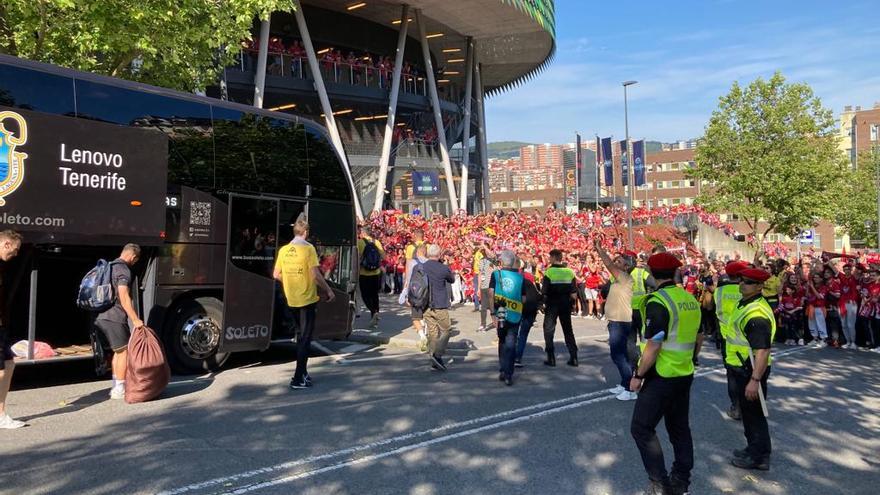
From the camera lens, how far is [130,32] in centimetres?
1152

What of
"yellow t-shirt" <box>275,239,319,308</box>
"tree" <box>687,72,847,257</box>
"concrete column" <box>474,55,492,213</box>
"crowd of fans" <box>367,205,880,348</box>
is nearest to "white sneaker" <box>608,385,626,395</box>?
"crowd of fans" <box>367,205,880,348</box>

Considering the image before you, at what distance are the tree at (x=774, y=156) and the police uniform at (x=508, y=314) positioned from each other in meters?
25.9

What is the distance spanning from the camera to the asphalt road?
4.98m

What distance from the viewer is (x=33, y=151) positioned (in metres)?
7.47

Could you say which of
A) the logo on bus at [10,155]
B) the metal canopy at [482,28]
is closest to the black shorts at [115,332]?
the logo on bus at [10,155]

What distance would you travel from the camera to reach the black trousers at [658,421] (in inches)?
182

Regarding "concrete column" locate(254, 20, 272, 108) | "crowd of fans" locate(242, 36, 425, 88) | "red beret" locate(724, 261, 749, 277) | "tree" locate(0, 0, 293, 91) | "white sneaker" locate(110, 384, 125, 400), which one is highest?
"crowd of fans" locate(242, 36, 425, 88)

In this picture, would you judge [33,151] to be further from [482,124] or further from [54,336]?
[482,124]

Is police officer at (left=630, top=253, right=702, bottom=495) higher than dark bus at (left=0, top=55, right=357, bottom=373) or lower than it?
lower

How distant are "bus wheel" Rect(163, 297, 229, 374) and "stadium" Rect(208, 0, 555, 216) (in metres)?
23.9

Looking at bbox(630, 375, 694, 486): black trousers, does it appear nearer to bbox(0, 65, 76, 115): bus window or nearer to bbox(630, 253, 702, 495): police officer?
bbox(630, 253, 702, 495): police officer

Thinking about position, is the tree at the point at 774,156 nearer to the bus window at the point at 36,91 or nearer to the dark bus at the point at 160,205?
the dark bus at the point at 160,205

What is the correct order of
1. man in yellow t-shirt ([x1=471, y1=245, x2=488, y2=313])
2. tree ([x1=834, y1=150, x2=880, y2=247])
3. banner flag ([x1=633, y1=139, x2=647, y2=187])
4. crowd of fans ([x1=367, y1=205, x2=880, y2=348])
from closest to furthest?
crowd of fans ([x1=367, y1=205, x2=880, y2=348]) < man in yellow t-shirt ([x1=471, y1=245, x2=488, y2=313]) < banner flag ([x1=633, y1=139, x2=647, y2=187]) < tree ([x1=834, y1=150, x2=880, y2=247])

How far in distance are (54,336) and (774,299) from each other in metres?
9.19
